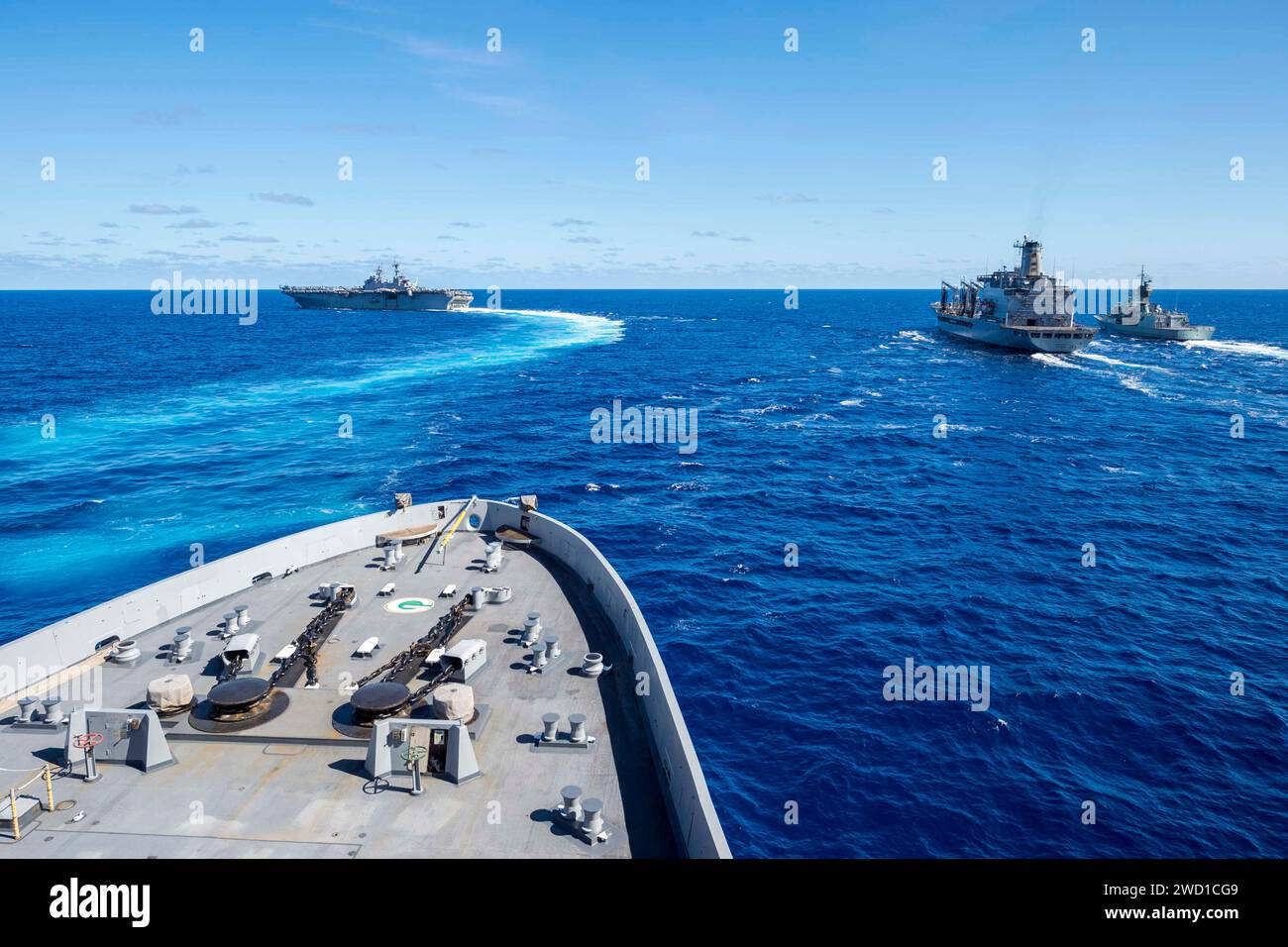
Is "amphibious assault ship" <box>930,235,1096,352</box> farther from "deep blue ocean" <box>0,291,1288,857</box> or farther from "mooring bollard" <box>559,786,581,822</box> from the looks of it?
"mooring bollard" <box>559,786,581,822</box>

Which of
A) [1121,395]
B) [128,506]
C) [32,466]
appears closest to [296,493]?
[128,506]

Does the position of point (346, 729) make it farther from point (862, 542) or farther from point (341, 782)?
point (862, 542)

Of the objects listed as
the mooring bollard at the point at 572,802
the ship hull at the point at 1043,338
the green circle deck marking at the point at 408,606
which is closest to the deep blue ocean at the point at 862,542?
the mooring bollard at the point at 572,802

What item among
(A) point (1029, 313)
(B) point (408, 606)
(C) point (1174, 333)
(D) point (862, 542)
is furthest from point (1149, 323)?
(B) point (408, 606)

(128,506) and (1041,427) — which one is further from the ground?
(1041,427)

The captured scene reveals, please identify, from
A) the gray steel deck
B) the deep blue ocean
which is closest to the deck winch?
the gray steel deck
